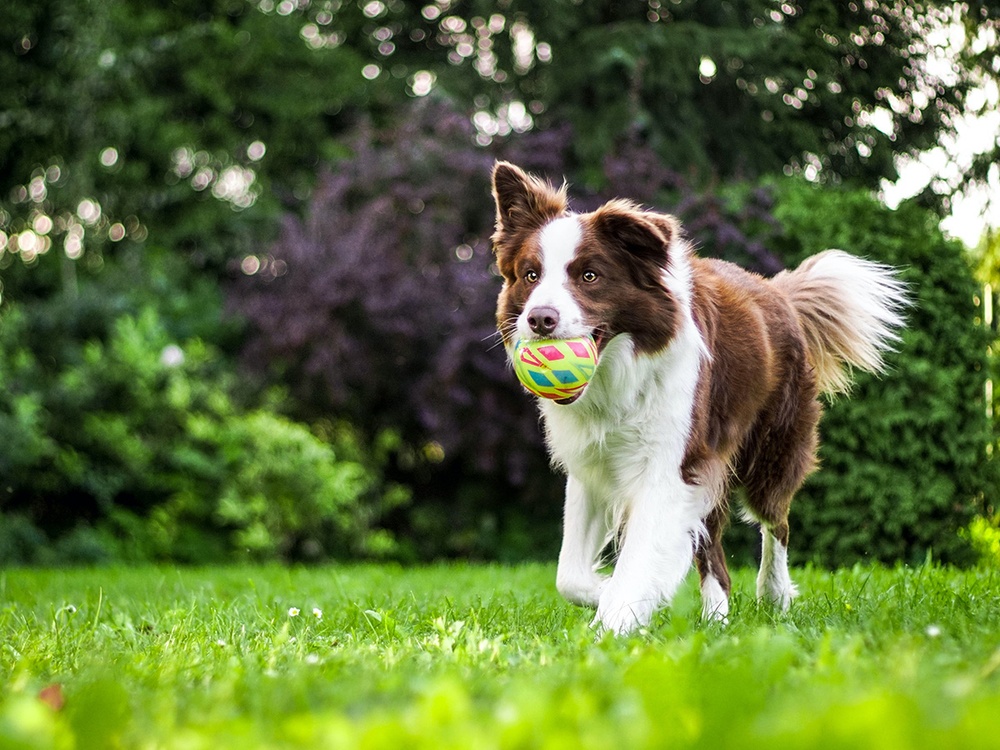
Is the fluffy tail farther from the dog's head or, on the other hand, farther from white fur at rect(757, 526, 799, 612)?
the dog's head

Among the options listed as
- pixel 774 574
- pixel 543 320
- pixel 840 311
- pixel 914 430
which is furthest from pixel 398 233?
pixel 543 320

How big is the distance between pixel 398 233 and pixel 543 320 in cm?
700

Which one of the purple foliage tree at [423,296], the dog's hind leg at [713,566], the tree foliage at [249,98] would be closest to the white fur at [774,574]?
the dog's hind leg at [713,566]

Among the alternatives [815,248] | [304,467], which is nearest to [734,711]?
[815,248]

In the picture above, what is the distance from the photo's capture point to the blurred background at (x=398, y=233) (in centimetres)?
696

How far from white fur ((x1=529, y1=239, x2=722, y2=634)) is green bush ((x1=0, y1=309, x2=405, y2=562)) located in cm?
569

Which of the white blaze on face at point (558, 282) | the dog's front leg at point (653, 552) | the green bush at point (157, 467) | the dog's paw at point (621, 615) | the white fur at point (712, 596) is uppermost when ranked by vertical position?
the white blaze on face at point (558, 282)

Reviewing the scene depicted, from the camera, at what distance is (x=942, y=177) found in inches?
290

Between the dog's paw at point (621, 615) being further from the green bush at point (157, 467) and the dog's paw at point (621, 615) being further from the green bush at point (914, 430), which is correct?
the green bush at point (157, 467)

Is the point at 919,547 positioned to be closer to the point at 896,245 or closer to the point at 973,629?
the point at 896,245

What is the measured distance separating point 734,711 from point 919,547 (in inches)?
227

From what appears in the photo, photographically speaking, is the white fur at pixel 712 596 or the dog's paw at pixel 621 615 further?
the white fur at pixel 712 596

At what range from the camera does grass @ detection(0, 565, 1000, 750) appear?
1.56 meters

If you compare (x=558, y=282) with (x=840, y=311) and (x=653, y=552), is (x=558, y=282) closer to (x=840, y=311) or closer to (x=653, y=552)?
(x=653, y=552)
